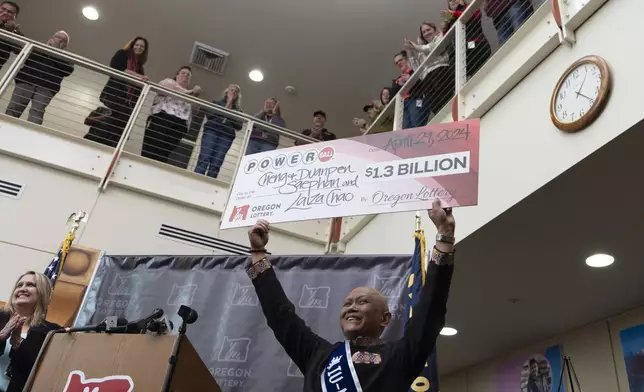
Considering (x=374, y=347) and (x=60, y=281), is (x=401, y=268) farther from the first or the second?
(x=60, y=281)

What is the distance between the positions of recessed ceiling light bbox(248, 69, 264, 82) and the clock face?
5.72 m

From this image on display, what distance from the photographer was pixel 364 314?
1829 mm

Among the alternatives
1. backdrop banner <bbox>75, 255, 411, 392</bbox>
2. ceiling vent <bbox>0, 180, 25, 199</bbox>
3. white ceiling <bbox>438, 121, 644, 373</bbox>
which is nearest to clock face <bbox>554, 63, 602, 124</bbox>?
white ceiling <bbox>438, 121, 644, 373</bbox>

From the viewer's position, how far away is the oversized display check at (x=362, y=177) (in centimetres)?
216

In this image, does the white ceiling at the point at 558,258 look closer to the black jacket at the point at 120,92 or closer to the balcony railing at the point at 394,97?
the balcony railing at the point at 394,97

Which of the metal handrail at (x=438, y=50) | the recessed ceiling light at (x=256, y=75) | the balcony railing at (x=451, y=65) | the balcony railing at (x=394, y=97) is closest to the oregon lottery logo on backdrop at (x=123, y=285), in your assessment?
the balcony railing at (x=394, y=97)

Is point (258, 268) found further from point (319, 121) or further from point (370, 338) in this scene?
point (319, 121)

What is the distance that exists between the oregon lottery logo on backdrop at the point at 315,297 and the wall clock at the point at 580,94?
61.2 inches

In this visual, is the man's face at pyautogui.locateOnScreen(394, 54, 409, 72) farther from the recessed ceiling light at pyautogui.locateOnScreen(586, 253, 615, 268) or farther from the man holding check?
the man holding check

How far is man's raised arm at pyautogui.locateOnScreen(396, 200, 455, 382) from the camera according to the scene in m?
1.65

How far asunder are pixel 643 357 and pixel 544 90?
2.34 meters

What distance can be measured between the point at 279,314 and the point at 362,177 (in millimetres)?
721

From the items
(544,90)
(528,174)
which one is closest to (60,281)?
(528,174)

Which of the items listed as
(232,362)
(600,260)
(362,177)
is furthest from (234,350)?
(600,260)
